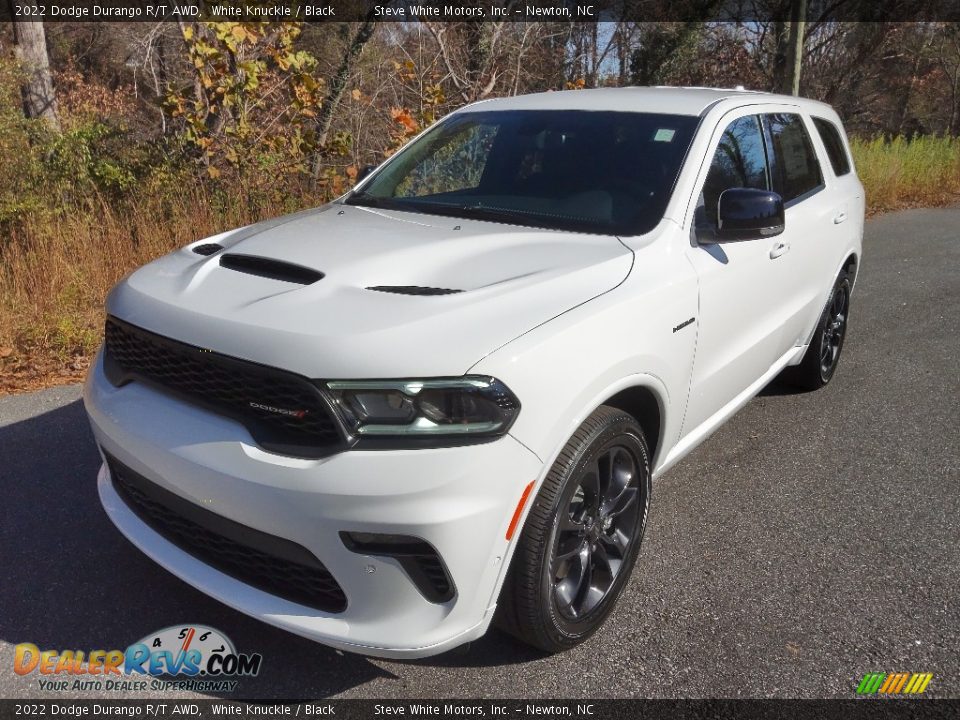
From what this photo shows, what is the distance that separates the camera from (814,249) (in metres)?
4.33

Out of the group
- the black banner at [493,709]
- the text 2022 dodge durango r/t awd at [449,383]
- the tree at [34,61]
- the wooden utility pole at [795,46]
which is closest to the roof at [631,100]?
the text 2022 dodge durango r/t awd at [449,383]

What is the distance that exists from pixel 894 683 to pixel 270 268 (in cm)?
250

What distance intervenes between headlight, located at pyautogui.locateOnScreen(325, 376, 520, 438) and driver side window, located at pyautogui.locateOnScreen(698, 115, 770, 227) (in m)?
1.62

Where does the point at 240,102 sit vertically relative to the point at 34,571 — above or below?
above

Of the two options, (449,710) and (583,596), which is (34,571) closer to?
(449,710)

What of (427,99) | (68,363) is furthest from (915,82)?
(68,363)

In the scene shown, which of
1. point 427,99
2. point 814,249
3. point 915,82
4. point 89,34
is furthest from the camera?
point 915,82

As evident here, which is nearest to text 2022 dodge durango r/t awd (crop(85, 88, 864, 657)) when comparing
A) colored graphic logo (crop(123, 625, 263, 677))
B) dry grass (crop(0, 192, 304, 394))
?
colored graphic logo (crop(123, 625, 263, 677))

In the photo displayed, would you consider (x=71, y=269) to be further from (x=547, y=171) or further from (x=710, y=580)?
(x=710, y=580)

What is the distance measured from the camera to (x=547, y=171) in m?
3.53

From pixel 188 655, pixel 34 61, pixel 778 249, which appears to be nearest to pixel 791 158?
pixel 778 249

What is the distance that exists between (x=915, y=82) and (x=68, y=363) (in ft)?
104

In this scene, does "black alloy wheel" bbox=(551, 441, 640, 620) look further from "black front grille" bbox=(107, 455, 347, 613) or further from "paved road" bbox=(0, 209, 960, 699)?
"black front grille" bbox=(107, 455, 347, 613)

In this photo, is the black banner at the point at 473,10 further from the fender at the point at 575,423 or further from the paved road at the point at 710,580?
the fender at the point at 575,423
